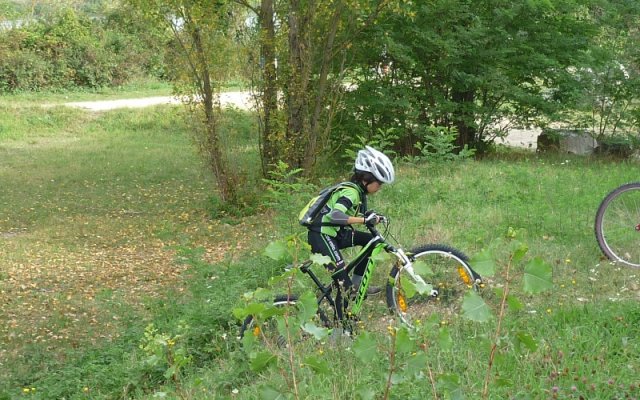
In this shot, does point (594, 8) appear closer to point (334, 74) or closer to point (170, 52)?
point (334, 74)

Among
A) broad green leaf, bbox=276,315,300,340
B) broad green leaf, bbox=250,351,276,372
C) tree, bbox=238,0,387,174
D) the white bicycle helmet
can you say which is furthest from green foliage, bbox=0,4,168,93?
broad green leaf, bbox=250,351,276,372

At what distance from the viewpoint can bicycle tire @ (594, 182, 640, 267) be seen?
6.89 meters

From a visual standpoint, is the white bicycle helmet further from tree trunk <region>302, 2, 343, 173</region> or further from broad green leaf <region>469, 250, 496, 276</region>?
tree trunk <region>302, 2, 343, 173</region>

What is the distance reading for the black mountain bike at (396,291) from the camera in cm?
548

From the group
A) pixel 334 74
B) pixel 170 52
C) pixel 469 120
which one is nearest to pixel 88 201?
pixel 170 52

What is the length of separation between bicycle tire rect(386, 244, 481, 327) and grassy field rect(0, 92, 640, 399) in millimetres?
240

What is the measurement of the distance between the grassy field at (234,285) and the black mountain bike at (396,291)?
0.26 m

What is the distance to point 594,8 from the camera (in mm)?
14461

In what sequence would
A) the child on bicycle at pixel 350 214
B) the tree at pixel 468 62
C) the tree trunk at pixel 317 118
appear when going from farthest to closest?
the tree at pixel 468 62 → the tree trunk at pixel 317 118 → the child on bicycle at pixel 350 214

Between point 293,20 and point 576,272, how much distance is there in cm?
659

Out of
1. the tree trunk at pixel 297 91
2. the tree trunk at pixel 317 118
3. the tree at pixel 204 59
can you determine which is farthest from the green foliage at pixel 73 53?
the tree trunk at pixel 297 91

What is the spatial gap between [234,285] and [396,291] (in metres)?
1.80

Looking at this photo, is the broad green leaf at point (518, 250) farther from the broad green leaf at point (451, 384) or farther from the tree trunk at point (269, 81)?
the tree trunk at point (269, 81)

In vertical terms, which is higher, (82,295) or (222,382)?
(222,382)
